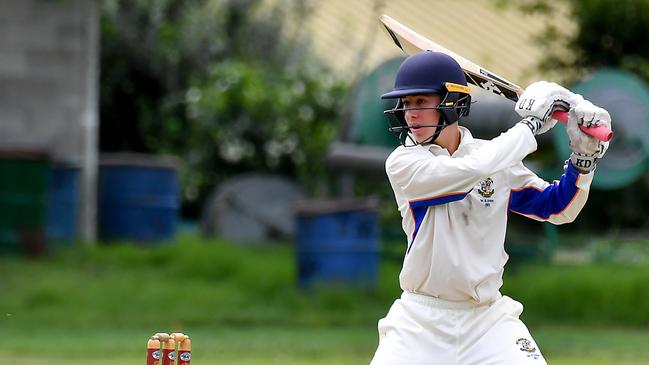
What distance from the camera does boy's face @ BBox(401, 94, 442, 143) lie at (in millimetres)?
5035

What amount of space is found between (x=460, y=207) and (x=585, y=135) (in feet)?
1.61

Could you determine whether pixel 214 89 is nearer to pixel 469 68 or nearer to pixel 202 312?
pixel 202 312

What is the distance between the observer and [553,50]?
17.6m

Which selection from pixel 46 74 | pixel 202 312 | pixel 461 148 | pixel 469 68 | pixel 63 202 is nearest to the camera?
pixel 461 148

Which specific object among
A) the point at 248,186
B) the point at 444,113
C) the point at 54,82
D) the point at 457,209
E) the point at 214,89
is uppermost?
the point at 214,89

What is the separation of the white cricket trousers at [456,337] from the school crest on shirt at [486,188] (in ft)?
1.21

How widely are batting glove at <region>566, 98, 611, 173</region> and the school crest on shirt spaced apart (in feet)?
1.00

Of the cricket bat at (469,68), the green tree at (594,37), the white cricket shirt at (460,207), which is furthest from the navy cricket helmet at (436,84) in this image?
the green tree at (594,37)

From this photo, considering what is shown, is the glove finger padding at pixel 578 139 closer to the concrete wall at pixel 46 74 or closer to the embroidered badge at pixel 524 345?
the embroidered badge at pixel 524 345

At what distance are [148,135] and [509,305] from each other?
14993 millimetres

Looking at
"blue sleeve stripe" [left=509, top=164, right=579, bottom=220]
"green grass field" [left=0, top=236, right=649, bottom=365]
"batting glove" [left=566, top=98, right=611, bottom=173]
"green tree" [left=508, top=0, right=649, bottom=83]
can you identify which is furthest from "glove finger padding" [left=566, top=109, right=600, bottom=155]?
"green tree" [left=508, top=0, right=649, bottom=83]

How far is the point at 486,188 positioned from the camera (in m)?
5.03

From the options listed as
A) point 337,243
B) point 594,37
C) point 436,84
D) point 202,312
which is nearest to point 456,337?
point 436,84

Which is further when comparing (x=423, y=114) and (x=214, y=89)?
(x=214, y=89)
